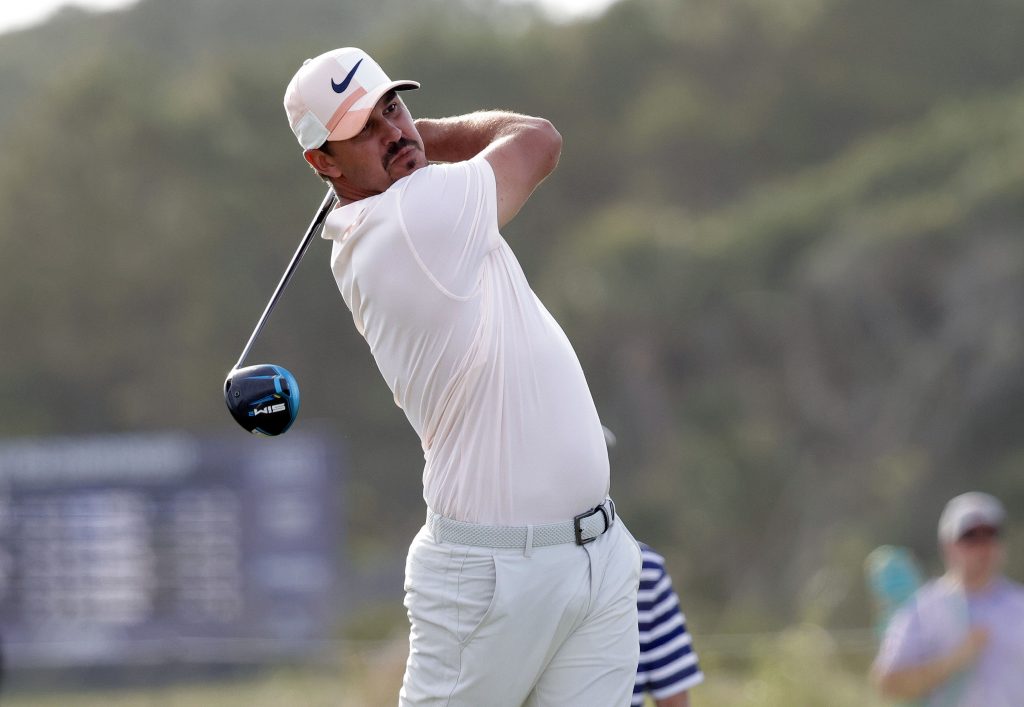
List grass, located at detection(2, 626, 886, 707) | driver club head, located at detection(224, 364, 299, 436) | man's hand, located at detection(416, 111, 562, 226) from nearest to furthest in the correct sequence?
1. man's hand, located at detection(416, 111, 562, 226)
2. driver club head, located at detection(224, 364, 299, 436)
3. grass, located at detection(2, 626, 886, 707)

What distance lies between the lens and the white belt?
129 inches

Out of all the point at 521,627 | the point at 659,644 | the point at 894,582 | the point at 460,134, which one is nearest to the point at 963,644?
the point at 894,582

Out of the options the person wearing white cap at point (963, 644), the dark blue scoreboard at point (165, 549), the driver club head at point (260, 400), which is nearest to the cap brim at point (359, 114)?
the driver club head at point (260, 400)

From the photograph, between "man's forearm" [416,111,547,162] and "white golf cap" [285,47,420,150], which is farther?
"man's forearm" [416,111,547,162]

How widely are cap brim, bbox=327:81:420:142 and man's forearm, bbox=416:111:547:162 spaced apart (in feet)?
0.94

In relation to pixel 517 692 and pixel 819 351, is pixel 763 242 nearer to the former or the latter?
pixel 819 351

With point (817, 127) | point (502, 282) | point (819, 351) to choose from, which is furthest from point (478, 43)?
point (502, 282)

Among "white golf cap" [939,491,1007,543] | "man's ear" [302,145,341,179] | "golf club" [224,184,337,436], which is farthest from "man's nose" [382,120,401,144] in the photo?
"white golf cap" [939,491,1007,543]

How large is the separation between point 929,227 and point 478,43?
11876mm

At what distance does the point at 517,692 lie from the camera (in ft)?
10.8

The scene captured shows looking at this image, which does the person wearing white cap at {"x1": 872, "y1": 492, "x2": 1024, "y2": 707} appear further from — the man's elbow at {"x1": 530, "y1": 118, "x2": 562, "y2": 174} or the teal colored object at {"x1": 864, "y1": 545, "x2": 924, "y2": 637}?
the man's elbow at {"x1": 530, "y1": 118, "x2": 562, "y2": 174}

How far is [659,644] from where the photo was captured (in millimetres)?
4141

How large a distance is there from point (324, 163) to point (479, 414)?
61 cm

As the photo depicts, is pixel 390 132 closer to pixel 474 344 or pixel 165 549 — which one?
pixel 474 344
